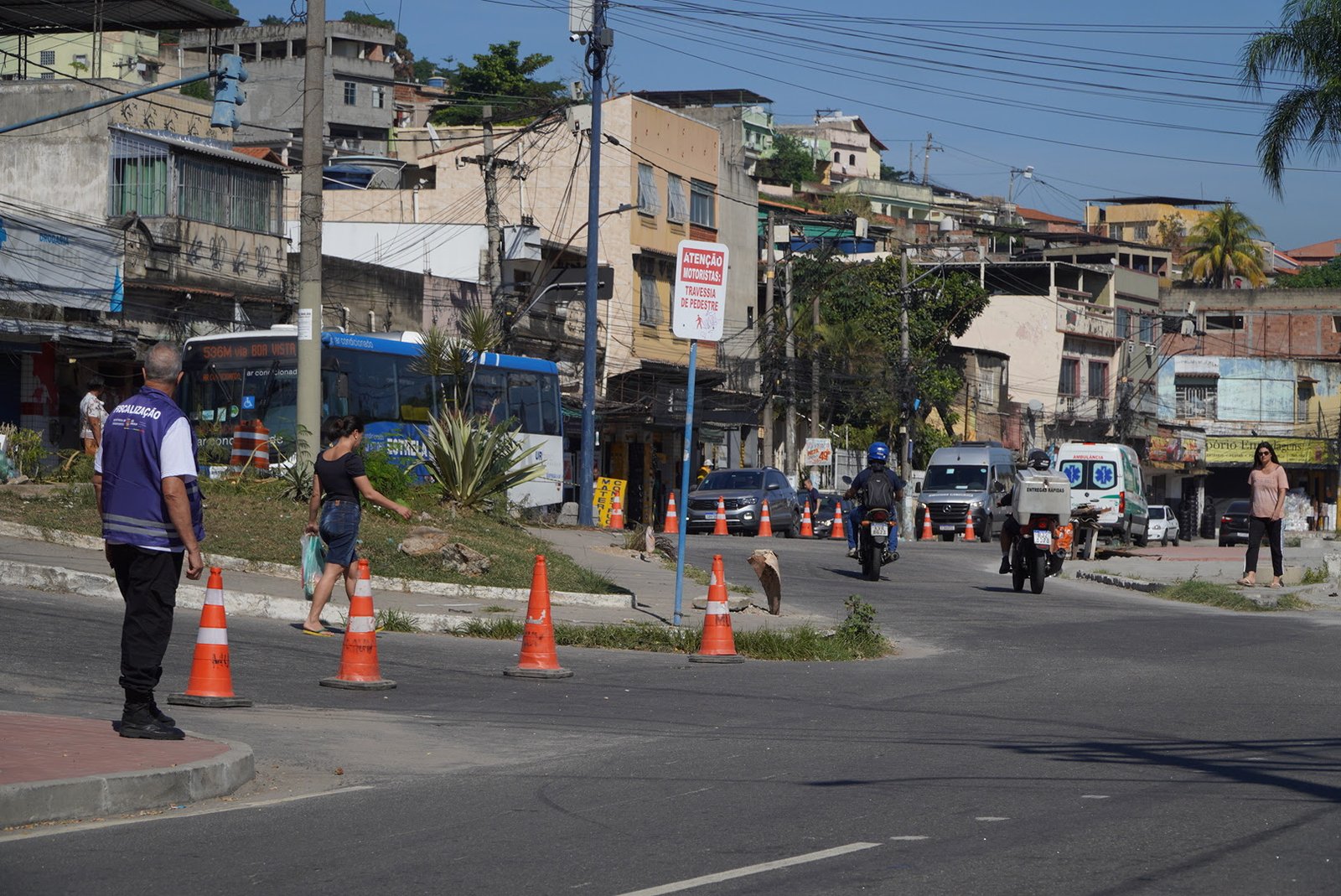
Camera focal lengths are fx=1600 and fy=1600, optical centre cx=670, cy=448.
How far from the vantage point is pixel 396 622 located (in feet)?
49.3

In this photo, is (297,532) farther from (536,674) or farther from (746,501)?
(746,501)

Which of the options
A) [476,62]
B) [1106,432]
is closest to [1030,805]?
[1106,432]

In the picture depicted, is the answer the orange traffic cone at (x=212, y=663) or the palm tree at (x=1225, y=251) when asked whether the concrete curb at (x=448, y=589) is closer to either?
the orange traffic cone at (x=212, y=663)

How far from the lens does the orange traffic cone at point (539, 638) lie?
11977mm

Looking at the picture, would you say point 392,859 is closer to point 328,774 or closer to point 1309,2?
point 328,774

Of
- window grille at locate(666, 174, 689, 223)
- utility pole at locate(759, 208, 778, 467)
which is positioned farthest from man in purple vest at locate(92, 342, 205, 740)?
window grille at locate(666, 174, 689, 223)

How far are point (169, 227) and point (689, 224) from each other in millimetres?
23900

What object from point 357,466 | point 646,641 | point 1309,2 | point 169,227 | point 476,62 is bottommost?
point 646,641

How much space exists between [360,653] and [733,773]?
392 cm

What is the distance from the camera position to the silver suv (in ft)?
125

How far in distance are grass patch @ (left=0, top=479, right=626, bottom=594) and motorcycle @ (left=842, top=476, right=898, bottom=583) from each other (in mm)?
4448

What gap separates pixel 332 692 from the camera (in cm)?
1075

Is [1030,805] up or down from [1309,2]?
down

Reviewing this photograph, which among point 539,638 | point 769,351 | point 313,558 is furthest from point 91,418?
point 769,351
